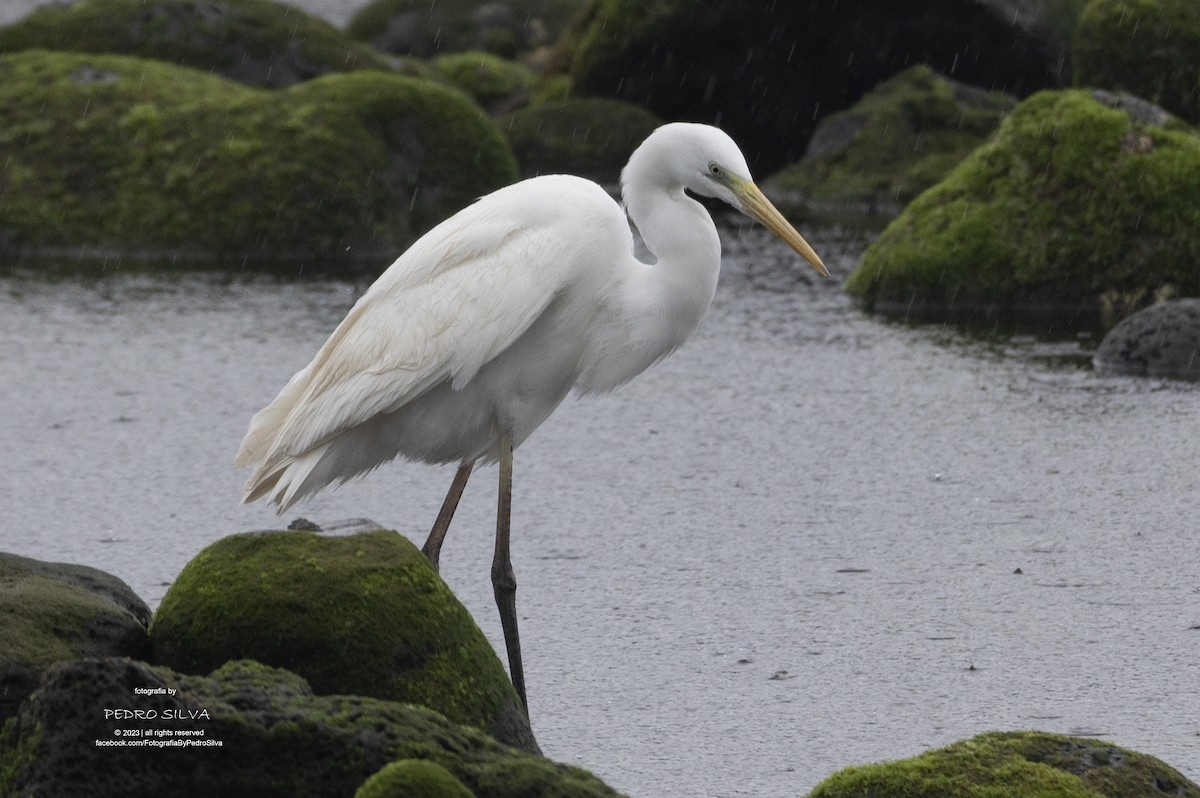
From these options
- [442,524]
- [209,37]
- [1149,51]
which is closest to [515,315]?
[442,524]

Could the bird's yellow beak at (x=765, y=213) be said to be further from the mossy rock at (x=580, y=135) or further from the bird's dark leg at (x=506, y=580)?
the mossy rock at (x=580, y=135)

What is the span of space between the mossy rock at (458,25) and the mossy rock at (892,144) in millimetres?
12335

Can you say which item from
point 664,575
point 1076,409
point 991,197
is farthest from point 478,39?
point 664,575

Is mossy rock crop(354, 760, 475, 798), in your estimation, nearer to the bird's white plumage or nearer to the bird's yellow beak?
the bird's white plumage

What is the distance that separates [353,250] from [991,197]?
5.49 meters

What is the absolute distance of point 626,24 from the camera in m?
20.5

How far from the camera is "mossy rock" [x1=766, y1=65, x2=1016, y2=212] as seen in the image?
711 inches

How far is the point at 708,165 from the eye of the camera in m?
5.56

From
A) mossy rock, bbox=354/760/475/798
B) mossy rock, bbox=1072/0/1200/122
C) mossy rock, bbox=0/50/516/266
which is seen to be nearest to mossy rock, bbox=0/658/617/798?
mossy rock, bbox=354/760/475/798

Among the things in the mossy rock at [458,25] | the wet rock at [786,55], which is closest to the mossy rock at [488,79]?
the wet rock at [786,55]

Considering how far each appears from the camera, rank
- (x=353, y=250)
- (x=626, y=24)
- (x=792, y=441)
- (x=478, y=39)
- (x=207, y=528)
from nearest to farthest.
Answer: (x=207, y=528)
(x=792, y=441)
(x=353, y=250)
(x=626, y=24)
(x=478, y=39)

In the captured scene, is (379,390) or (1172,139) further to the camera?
(1172,139)

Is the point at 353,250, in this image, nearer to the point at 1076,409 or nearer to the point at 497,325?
the point at 1076,409

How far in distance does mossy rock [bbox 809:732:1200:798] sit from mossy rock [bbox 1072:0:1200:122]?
13.1 m
